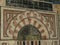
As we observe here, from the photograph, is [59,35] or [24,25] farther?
[59,35]

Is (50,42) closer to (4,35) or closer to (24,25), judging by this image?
(24,25)

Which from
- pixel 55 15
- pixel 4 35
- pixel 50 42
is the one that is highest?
pixel 55 15

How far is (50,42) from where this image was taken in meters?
1.89

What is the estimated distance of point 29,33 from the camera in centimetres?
177

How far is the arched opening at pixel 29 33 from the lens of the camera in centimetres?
173

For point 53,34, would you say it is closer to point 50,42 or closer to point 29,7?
point 50,42

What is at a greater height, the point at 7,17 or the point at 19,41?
the point at 7,17

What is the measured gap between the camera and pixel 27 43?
5.73 ft

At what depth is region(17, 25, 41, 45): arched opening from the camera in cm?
173

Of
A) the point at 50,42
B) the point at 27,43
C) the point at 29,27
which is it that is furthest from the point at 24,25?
the point at 50,42

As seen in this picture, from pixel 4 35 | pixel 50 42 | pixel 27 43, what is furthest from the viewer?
pixel 50 42

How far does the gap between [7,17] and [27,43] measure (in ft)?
0.99

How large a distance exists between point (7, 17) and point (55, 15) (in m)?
0.53

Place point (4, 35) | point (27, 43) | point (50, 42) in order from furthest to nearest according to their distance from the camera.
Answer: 1. point (50, 42)
2. point (27, 43)
3. point (4, 35)
